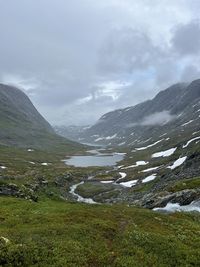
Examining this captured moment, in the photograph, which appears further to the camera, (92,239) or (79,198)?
(79,198)

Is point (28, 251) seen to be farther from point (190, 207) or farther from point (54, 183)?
point (54, 183)

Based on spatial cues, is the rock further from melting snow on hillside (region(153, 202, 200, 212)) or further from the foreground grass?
the foreground grass

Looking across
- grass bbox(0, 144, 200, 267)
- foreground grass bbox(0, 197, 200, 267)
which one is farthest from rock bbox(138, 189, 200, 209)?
foreground grass bbox(0, 197, 200, 267)

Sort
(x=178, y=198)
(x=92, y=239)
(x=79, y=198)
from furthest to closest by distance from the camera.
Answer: (x=79, y=198)
(x=178, y=198)
(x=92, y=239)

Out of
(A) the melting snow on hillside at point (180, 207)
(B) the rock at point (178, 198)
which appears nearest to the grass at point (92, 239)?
(A) the melting snow on hillside at point (180, 207)

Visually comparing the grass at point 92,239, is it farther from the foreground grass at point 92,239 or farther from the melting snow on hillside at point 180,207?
the melting snow on hillside at point 180,207

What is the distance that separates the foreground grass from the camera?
26.4 metres

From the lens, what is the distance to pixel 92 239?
3120 centimetres

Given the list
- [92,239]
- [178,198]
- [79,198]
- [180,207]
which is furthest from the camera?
[79,198]

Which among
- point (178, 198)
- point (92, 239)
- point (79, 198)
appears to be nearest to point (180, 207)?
point (178, 198)

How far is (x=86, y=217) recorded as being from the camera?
39.4 m

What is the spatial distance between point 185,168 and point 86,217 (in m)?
76.2

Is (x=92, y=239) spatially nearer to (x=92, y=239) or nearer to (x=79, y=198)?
(x=92, y=239)

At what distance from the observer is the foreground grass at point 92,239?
26.4 meters
